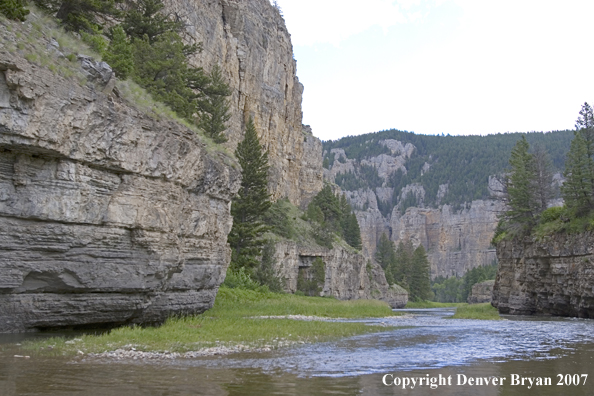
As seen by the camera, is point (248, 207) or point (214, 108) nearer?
point (214, 108)

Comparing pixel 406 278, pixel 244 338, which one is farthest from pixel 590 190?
pixel 406 278

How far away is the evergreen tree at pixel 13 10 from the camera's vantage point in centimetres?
1799

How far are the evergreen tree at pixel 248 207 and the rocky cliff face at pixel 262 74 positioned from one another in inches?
591

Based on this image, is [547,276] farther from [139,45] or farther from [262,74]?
[262,74]

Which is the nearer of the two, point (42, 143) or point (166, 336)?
point (42, 143)

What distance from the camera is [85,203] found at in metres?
18.3

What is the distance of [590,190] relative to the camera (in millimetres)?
46375

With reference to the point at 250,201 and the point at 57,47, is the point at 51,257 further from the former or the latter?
the point at 250,201

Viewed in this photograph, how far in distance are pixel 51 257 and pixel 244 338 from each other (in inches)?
301

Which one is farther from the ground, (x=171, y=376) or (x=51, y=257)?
(x=51, y=257)

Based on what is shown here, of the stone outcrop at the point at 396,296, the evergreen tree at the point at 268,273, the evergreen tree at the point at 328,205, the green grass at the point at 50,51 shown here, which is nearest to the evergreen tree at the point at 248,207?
the evergreen tree at the point at 268,273

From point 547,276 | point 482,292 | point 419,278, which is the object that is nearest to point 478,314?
point 547,276

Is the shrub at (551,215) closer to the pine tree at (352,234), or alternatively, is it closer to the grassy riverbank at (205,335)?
the grassy riverbank at (205,335)

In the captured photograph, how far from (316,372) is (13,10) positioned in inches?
649
